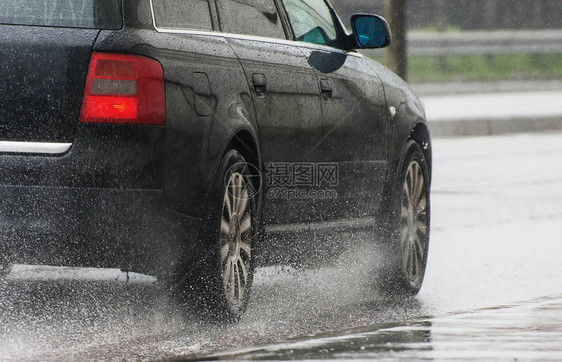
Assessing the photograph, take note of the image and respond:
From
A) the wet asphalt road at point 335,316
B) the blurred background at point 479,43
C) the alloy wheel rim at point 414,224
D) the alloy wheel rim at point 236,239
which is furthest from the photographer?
the blurred background at point 479,43

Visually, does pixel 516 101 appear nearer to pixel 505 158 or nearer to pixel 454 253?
pixel 505 158

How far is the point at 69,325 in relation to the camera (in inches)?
256

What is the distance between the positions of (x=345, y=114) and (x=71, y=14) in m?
1.93

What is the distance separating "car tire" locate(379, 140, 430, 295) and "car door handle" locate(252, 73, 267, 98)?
1.58 m

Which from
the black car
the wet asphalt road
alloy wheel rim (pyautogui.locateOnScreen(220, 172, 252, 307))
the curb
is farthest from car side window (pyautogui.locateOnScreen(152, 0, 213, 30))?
the curb

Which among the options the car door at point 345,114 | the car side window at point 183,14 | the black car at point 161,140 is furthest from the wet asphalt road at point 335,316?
the car side window at point 183,14

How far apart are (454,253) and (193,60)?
13.7 feet

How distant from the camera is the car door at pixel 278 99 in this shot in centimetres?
670

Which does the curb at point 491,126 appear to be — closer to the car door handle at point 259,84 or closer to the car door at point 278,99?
the car door at point 278,99

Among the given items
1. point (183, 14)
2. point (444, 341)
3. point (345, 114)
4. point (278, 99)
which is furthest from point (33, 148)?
point (345, 114)

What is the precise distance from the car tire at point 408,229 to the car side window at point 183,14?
1892 mm

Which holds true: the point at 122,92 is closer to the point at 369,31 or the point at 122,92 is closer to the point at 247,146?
the point at 247,146

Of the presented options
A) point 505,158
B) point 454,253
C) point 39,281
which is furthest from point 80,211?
point 505,158

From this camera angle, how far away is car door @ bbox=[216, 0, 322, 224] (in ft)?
22.0
